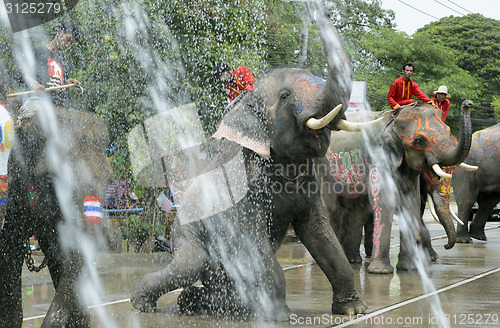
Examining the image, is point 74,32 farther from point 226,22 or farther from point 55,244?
point 226,22

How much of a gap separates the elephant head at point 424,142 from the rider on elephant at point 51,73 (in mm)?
4613

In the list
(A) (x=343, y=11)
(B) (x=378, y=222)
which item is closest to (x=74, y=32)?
(B) (x=378, y=222)

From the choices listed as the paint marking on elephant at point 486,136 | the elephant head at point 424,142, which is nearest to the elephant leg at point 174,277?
the elephant head at point 424,142

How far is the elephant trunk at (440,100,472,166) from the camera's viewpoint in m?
7.62

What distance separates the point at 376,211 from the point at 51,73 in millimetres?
4891

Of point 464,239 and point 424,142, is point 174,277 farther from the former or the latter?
point 464,239

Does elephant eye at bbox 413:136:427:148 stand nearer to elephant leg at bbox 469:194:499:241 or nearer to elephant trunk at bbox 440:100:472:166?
elephant trunk at bbox 440:100:472:166

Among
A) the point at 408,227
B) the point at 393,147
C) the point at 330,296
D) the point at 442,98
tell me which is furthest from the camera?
the point at 442,98

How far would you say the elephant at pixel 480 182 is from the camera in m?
13.3

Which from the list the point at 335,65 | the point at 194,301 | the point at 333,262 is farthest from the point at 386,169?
the point at 335,65

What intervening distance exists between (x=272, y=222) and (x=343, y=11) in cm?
2407

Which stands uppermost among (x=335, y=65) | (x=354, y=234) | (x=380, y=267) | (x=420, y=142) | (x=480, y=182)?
(x=335, y=65)

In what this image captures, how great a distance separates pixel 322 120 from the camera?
5.38 m

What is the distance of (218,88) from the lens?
30.6 feet
